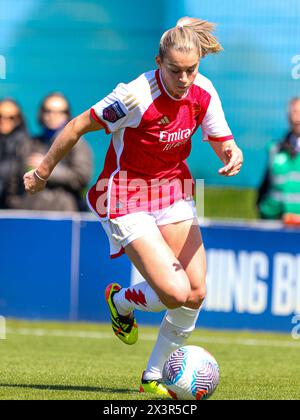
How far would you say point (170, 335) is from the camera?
6762 mm

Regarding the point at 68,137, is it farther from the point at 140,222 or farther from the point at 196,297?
the point at 196,297

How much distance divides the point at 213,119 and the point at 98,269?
15.9 feet

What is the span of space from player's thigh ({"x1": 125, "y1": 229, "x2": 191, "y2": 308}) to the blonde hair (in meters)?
1.11

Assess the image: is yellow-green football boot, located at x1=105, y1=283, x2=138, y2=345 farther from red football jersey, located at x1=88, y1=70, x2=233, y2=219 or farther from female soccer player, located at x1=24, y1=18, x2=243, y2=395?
red football jersey, located at x1=88, y1=70, x2=233, y2=219

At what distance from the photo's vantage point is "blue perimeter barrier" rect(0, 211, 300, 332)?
10.9 meters

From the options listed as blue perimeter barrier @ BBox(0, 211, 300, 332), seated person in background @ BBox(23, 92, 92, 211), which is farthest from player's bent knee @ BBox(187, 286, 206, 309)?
seated person in background @ BBox(23, 92, 92, 211)

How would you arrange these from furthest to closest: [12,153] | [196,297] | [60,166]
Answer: [12,153]
[60,166]
[196,297]

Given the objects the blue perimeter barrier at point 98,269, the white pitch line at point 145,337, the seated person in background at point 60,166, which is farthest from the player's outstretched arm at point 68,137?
the blue perimeter barrier at point 98,269

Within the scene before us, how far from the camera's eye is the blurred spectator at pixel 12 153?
1157cm

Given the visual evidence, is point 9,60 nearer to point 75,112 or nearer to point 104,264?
point 75,112

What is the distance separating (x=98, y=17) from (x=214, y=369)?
866 cm

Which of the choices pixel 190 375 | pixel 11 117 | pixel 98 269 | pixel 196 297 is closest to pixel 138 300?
pixel 196 297
